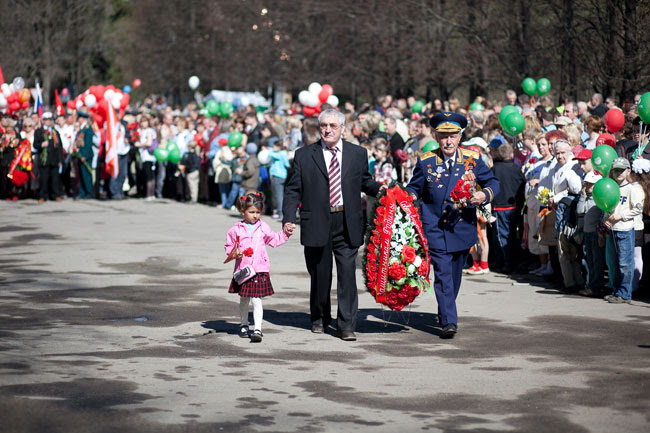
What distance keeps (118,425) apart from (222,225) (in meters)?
12.9

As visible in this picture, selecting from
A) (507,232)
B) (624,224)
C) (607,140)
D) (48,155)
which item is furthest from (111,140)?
(624,224)

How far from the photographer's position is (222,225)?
1938cm

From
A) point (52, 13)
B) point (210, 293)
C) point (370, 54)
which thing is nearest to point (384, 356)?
point (210, 293)

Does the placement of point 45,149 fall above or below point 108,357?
above

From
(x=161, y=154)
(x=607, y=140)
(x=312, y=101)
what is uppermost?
(x=312, y=101)

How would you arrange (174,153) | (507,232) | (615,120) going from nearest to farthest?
1. (615,120)
2. (507,232)
3. (174,153)

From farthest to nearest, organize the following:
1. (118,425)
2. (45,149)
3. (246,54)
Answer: (246,54)
(45,149)
(118,425)

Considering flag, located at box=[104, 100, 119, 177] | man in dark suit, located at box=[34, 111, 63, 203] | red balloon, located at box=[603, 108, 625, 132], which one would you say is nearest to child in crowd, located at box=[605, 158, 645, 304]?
red balloon, located at box=[603, 108, 625, 132]

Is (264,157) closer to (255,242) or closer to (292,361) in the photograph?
(255,242)

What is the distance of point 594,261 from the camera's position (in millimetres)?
11891

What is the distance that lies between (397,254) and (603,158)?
2.89 meters

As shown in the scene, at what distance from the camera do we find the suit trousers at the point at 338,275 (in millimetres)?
9594

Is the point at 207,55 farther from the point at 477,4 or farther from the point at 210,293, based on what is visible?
the point at 210,293

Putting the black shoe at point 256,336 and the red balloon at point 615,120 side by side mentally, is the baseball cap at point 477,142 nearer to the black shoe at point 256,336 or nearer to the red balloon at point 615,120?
the red balloon at point 615,120
